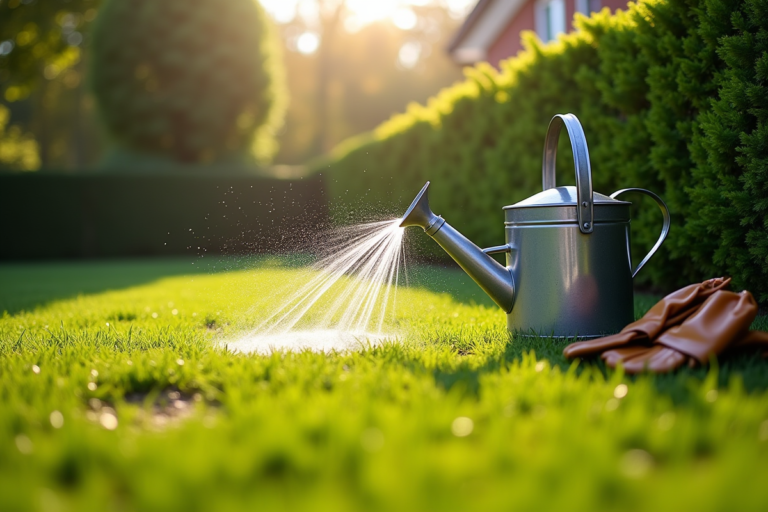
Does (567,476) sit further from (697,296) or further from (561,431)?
(697,296)

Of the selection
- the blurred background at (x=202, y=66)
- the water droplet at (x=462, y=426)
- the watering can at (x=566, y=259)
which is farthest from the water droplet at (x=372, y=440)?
the blurred background at (x=202, y=66)

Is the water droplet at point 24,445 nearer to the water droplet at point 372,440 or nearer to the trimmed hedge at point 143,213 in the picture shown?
the water droplet at point 372,440

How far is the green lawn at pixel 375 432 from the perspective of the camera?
3.91 ft

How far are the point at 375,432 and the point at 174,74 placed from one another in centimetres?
1891

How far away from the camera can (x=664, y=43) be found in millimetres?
3850

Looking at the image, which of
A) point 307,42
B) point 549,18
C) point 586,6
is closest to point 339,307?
point 586,6

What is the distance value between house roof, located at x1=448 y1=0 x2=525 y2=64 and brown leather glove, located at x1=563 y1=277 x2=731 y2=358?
9.82 m

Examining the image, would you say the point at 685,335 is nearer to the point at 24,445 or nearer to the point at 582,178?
the point at 582,178

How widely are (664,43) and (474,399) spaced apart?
2.99 m

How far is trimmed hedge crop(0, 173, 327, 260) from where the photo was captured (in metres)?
13.8

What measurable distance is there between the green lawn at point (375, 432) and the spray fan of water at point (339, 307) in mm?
421

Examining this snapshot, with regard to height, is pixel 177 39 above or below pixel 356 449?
above

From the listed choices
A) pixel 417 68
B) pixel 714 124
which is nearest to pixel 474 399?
pixel 714 124

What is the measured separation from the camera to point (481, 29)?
12422 mm
